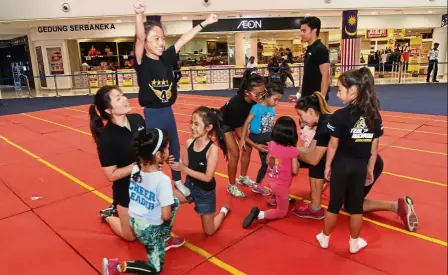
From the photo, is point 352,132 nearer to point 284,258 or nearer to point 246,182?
point 284,258

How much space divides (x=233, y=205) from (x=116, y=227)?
120 cm

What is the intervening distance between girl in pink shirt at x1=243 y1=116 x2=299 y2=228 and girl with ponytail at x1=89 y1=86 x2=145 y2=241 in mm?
1090

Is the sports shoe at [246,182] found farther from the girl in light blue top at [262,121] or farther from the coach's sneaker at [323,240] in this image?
the coach's sneaker at [323,240]

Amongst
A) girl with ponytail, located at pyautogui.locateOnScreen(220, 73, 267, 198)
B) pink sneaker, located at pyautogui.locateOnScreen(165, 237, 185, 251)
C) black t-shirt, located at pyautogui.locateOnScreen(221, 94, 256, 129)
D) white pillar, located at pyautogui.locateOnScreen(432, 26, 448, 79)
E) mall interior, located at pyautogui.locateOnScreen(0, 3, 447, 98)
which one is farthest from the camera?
white pillar, located at pyautogui.locateOnScreen(432, 26, 448, 79)

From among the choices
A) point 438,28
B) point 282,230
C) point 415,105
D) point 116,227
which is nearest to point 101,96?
point 116,227

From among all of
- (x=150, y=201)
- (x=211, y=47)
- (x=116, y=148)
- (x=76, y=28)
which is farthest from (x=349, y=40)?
(x=150, y=201)

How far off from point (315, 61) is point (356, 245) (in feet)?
7.39

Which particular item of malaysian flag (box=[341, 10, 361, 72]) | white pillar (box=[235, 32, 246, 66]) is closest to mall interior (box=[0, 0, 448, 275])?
malaysian flag (box=[341, 10, 361, 72])

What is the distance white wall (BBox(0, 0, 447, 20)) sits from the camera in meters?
14.4

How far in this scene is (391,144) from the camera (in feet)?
18.7

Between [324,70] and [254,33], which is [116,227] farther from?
[254,33]

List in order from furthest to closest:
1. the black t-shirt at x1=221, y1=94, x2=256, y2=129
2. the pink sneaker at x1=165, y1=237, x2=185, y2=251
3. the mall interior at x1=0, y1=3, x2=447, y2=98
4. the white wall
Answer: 1. the mall interior at x1=0, y1=3, x2=447, y2=98
2. the white wall
3. the black t-shirt at x1=221, y1=94, x2=256, y2=129
4. the pink sneaker at x1=165, y1=237, x2=185, y2=251

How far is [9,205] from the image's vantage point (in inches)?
150

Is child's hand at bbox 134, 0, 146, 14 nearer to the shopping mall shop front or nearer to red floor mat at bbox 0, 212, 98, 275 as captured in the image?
red floor mat at bbox 0, 212, 98, 275
